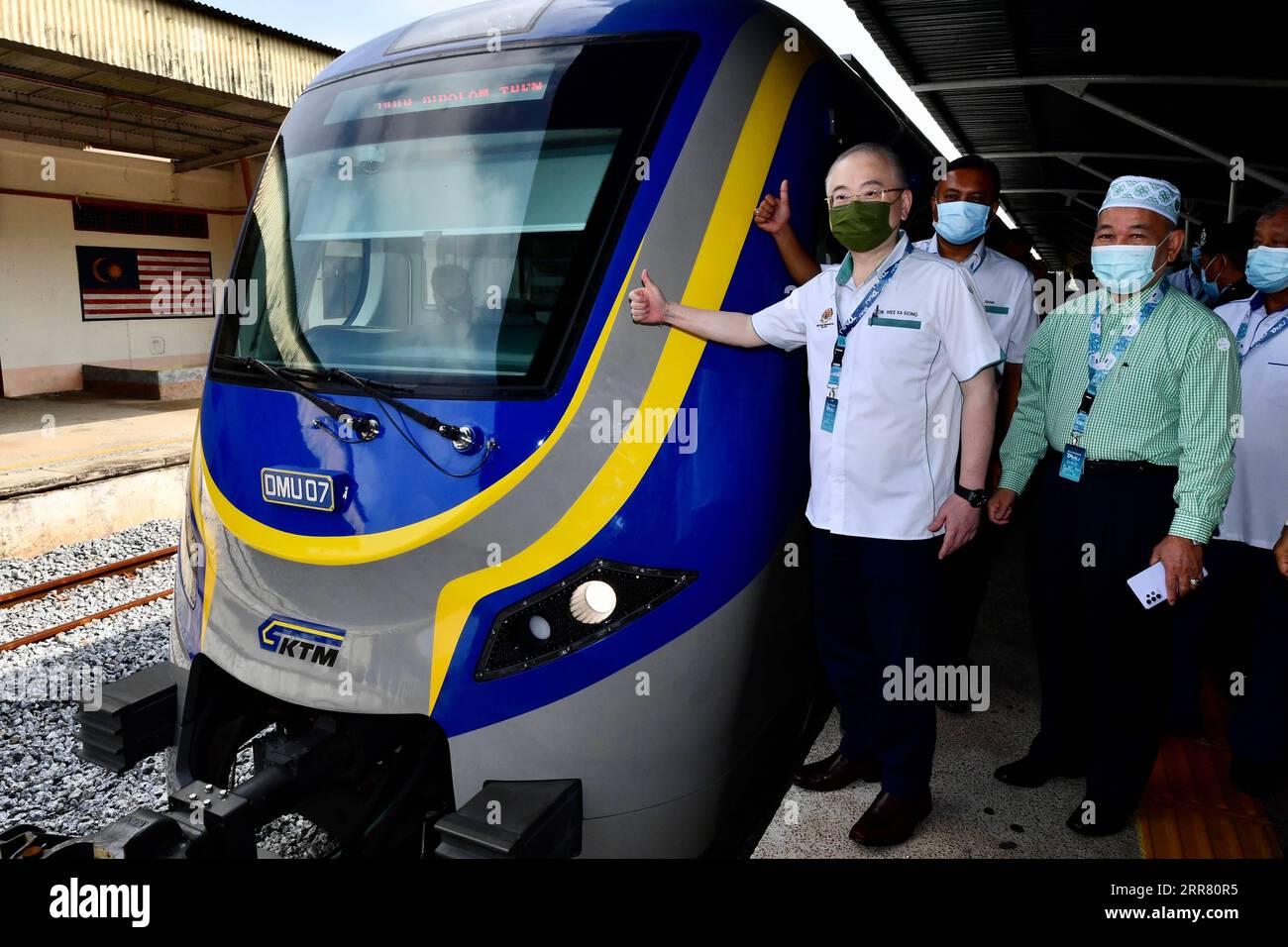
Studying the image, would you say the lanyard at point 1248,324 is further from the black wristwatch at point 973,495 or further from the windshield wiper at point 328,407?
the windshield wiper at point 328,407

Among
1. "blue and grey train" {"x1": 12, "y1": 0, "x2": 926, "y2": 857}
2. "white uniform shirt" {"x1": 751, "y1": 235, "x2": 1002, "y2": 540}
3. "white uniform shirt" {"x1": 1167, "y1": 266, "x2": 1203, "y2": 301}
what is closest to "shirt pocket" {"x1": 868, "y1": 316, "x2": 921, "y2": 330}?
"white uniform shirt" {"x1": 751, "y1": 235, "x2": 1002, "y2": 540}

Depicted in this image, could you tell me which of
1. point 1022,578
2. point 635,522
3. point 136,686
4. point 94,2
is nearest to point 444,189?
point 635,522

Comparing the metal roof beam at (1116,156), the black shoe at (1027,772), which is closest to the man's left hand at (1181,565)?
the black shoe at (1027,772)

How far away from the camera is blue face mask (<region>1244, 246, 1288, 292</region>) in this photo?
3.06 metres

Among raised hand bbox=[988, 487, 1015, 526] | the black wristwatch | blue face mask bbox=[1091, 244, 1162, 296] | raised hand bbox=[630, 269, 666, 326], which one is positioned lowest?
raised hand bbox=[988, 487, 1015, 526]

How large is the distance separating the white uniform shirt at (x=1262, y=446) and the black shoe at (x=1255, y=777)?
0.71 metres

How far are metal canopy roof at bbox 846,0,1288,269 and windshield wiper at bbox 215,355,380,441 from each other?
18.1ft

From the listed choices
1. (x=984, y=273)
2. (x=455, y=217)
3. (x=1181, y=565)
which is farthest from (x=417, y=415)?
(x=984, y=273)

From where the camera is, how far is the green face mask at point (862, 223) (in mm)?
2482

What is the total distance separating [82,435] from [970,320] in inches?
423

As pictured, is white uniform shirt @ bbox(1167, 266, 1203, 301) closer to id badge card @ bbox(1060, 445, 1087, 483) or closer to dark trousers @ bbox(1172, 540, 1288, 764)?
dark trousers @ bbox(1172, 540, 1288, 764)

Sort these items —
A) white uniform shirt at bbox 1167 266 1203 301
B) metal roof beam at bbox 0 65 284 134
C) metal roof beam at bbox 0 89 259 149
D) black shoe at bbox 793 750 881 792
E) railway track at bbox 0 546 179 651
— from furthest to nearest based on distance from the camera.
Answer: metal roof beam at bbox 0 89 259 149
metal roof beam at bbox 0 65 284 134
railway track at bbox 0 546 179 651
white uniform shirt at bbox 1167 266 1203 301
black shoe at bbox 793 750 881 792

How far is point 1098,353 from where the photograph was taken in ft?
8.71
